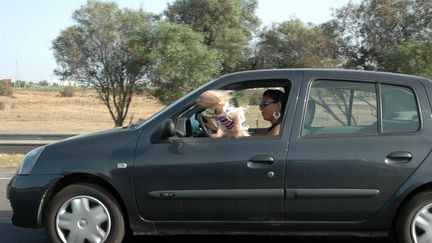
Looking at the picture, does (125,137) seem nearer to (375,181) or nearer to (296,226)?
(296,226)

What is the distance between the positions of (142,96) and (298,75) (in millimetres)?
16842

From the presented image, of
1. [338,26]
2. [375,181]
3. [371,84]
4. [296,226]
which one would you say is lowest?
[296,226]

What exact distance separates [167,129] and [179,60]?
1435 cm

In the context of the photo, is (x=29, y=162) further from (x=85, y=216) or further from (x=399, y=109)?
(x=399, y=109)

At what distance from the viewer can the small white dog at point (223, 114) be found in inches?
192

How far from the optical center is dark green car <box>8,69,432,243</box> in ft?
15.0

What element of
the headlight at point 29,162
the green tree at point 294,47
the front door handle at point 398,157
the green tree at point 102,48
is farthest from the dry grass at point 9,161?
the green tree at point 294,47

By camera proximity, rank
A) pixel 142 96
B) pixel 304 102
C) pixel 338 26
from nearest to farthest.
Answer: pixel 304 102 < pixel 142 96 < pixel 338 26

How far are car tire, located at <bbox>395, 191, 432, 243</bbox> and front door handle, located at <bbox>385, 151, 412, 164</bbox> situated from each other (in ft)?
1.06

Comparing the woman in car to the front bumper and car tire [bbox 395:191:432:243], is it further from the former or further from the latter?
the front bumper

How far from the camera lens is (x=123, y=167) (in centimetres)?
477

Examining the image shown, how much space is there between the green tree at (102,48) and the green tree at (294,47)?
486 centimetres

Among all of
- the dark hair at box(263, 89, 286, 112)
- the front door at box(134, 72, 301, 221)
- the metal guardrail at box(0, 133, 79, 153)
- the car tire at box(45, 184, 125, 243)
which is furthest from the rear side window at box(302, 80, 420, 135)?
the metal guardrail at box(0, 133, 79, 153)

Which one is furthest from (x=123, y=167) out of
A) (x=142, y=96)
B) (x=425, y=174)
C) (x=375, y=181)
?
(x=142, y=96)
